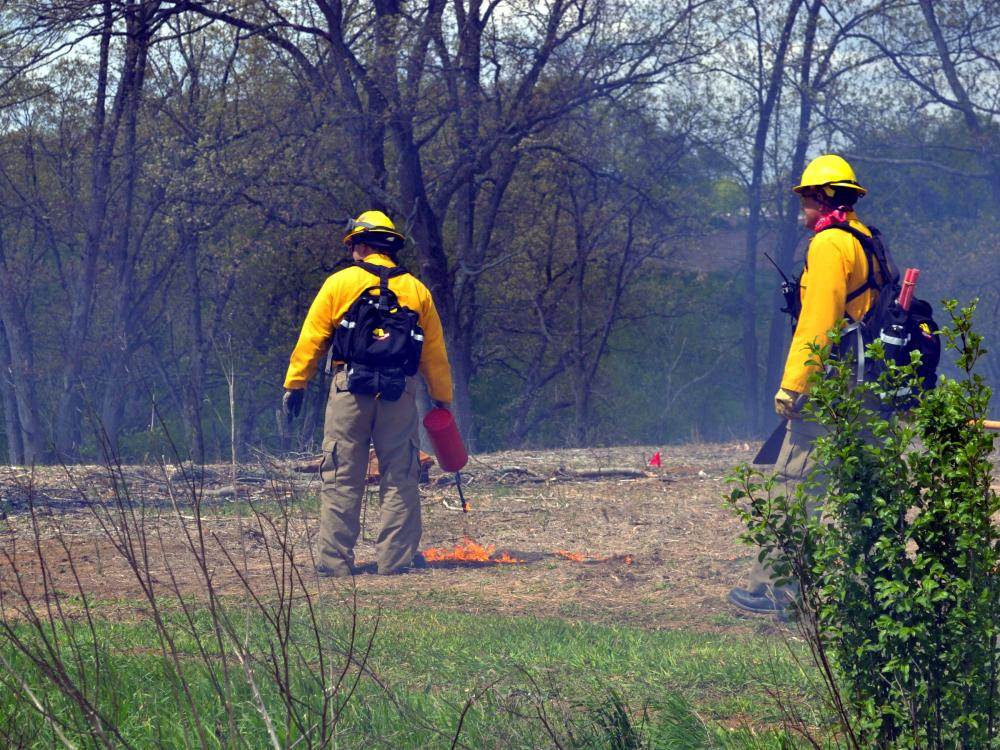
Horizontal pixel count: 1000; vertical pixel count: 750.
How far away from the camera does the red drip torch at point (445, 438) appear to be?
7.39 m

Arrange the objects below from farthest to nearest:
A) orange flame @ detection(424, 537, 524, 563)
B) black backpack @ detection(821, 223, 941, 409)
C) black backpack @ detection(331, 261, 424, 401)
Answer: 1. orange flame @ detection(424, 537, 524, 563)
2. black backpack @ detection(331, 261, 424, 401)
3. black backpack @ detection(821, 223, 941, 409)

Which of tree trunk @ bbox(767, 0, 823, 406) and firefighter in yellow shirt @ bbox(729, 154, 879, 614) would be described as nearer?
firefighter in yellow shirt @ bbox(729, 154, 879, 614)

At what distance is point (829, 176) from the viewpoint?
5.64 metres

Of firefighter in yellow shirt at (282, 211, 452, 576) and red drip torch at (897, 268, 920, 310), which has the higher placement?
red drip torch at (897, 268, 920, 310)

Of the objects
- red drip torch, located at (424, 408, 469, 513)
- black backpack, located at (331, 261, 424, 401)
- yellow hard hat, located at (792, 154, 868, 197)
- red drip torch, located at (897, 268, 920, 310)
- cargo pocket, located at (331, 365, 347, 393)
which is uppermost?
yellow hard hat, located at (792, 154, 868, 197)

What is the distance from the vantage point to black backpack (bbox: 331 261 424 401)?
6680mm

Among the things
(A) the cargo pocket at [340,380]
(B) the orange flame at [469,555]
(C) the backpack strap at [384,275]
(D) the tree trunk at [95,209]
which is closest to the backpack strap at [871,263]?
(C) the backpack strap at [384,275]

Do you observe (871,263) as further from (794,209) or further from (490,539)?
(794,209)

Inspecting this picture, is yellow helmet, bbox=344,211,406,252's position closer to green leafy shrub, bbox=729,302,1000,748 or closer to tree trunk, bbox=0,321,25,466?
green leafy shrub, bbox=729,302,1000,748

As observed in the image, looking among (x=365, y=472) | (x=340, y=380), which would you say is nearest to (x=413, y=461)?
(x=365, y=472)

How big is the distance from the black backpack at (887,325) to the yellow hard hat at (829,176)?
0.61ft

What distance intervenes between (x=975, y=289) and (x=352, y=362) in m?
25.6

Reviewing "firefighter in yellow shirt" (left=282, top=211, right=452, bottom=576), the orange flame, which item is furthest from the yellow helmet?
the orange flame

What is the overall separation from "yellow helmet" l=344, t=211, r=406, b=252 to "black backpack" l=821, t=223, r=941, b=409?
2.46 meters
